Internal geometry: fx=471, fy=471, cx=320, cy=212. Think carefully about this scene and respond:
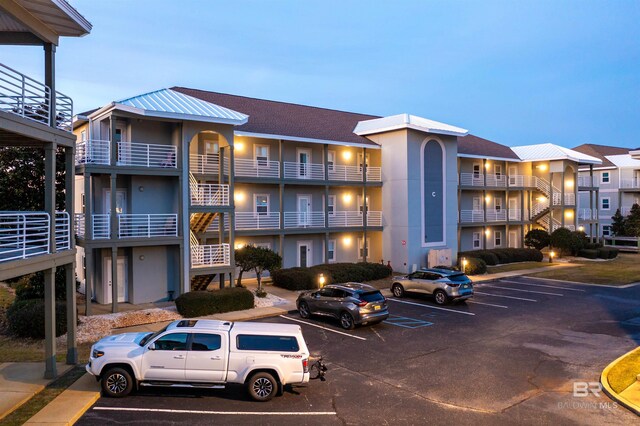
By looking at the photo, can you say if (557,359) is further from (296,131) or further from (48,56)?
(296,131)

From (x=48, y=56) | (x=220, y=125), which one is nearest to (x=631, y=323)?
(x=220, y=125)

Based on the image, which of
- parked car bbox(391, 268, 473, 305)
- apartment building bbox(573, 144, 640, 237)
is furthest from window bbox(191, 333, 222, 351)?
→ apartment building bbox(573, 144, 640, 237)

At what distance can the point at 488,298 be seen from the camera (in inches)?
972

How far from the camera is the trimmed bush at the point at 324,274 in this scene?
2688cm

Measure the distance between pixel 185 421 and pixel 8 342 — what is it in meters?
10.0

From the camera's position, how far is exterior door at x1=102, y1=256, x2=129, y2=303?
74.0 feet

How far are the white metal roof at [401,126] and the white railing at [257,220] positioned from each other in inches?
393

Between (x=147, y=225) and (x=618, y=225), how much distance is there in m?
51.3

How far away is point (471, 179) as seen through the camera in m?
40.7

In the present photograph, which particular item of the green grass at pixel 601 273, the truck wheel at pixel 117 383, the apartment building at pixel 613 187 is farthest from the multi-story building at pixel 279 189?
the apartment building at pixel 613 187

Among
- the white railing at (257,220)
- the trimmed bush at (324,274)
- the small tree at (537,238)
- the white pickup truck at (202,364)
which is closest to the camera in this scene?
the white pickup truck at (202,364)

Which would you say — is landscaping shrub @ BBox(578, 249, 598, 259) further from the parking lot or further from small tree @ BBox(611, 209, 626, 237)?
the parking lot

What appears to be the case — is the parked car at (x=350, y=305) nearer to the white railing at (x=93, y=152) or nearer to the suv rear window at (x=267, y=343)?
the suv rear window at (x=267, y=343)

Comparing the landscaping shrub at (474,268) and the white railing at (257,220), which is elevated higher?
the white railing at (257,220)
